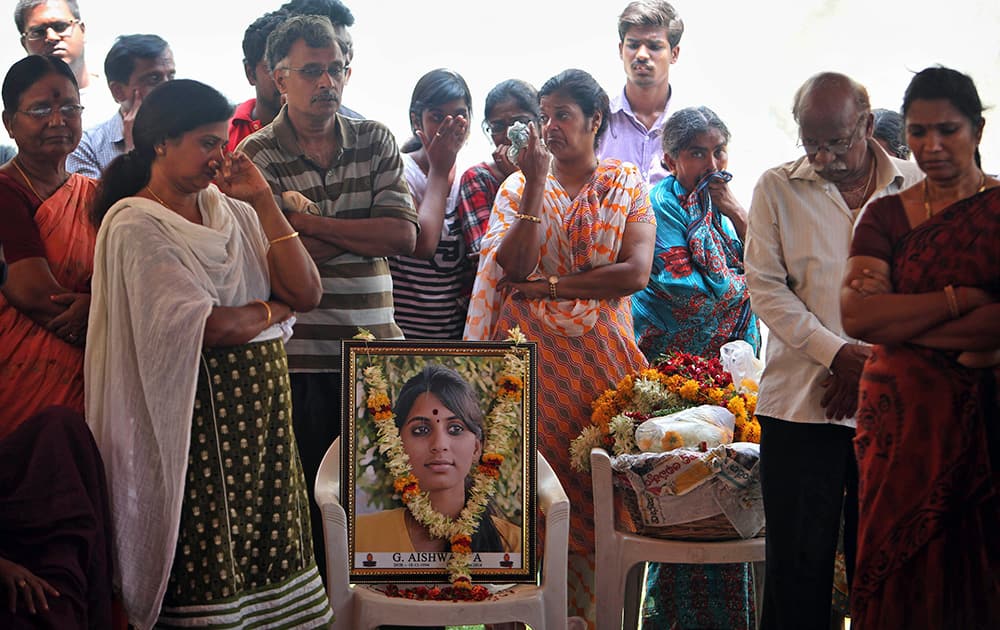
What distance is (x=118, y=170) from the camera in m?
3.22

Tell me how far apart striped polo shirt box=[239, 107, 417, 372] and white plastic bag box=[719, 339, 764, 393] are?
1080mm

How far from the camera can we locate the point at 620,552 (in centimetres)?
370

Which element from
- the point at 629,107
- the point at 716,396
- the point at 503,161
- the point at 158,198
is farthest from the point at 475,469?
the point at 629,107

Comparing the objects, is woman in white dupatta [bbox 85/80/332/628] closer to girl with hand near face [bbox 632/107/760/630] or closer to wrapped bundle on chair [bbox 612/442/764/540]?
wrapped bundle on chair [bbox 612/442/764/540]

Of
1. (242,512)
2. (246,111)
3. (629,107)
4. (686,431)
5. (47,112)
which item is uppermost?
(629,107)

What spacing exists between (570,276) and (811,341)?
0.95 metres

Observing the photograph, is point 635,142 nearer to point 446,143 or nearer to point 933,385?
point 446,143

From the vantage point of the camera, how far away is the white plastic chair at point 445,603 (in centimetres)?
333

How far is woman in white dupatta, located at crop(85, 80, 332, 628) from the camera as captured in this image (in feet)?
10.1

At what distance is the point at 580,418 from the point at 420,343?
742 millimetres

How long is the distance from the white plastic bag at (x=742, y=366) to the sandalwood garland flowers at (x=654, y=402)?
3 cm

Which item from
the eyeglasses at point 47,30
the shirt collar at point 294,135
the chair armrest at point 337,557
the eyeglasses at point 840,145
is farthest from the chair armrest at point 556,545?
the eyeglasses at point 47,30

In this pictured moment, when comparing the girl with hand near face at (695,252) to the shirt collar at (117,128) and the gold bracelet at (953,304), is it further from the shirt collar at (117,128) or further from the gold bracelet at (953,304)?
the shirt collar at (117,128)

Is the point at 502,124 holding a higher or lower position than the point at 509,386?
higher
